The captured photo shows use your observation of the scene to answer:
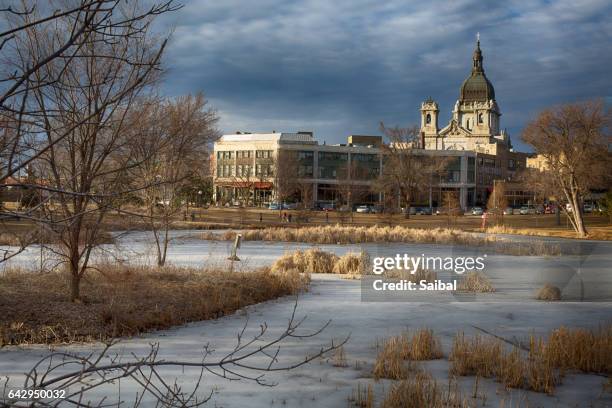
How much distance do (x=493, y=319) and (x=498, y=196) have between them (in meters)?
55.2

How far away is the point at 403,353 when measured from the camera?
8.87 m

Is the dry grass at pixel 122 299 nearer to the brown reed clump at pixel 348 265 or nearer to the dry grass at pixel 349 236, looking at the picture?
the brown reed clump at pixel 348 265

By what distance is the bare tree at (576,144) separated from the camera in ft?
150

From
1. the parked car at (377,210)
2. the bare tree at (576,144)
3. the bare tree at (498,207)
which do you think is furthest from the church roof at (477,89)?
the bare tree at (576,144)

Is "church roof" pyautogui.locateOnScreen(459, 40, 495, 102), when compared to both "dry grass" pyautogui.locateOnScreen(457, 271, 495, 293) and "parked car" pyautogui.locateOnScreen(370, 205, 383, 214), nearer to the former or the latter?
"parked car" pyautogui.locateOnScreen(370, 205, 383, 214)

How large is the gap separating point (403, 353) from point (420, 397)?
2051 mm

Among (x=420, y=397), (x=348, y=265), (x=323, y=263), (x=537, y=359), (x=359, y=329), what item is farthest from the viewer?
(x=323, y=263)

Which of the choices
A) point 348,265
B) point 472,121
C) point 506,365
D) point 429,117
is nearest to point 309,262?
point 348,265

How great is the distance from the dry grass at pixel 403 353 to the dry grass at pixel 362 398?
29.1 inches

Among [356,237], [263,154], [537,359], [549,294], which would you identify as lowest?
[537,359]

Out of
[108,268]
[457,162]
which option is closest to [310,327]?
[108,268]

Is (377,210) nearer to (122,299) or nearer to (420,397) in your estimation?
(122,299)

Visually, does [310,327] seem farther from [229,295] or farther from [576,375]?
[576,375]

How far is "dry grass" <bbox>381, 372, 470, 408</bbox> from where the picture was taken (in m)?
6.76
